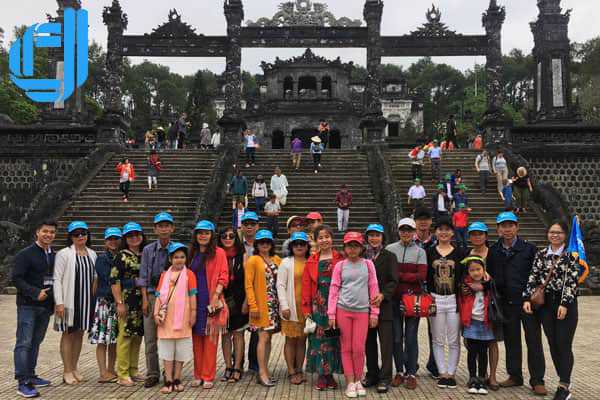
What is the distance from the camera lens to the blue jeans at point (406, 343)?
5.39 metres

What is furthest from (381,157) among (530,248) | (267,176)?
(530,248)

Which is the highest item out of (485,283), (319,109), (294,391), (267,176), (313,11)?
(313,11)

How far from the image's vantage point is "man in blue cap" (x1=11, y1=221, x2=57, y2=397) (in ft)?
17.0

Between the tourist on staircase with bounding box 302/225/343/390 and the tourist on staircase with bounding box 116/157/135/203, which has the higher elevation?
the tourist on staircase with bounding box 116/157/135/203

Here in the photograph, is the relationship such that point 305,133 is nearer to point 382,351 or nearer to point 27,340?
point 382,351

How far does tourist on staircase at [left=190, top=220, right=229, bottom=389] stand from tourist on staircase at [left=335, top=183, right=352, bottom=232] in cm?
741

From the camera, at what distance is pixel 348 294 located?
5.11 m

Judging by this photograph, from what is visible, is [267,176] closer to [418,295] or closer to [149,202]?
[149,202]

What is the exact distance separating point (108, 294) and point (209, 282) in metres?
1.07

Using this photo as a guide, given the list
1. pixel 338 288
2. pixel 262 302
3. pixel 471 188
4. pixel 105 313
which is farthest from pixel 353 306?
pixel 471 188

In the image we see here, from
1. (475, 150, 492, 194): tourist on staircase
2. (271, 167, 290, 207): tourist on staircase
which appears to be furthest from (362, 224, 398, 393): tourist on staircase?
(475, 150, 492, 194): tourist on staircase

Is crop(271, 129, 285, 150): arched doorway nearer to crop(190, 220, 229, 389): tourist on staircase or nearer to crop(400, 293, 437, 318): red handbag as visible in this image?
crop(190, 220, 229, 389): tourist on staircase

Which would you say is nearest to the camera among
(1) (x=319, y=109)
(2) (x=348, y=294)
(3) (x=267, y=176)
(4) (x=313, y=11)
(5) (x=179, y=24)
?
(2) (x=348, y=294)

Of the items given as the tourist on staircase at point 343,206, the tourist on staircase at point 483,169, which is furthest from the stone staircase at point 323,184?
the tourist on staircase at point 483,169
